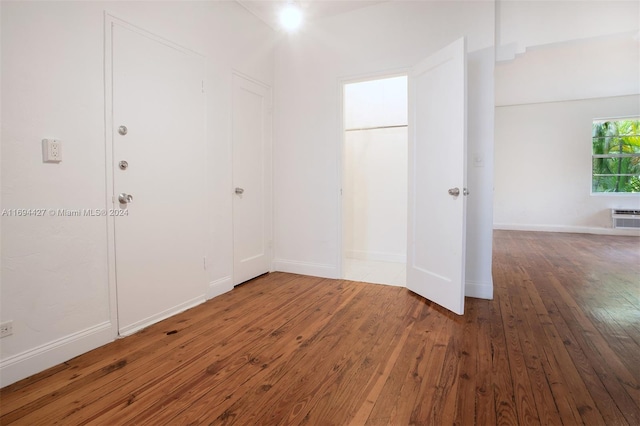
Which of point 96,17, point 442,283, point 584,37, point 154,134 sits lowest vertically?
point 442,283

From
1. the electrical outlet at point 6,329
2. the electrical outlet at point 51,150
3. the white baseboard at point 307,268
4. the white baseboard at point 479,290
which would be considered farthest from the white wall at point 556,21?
the electrical outlet at point 6,329

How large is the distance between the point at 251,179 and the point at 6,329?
230 cm

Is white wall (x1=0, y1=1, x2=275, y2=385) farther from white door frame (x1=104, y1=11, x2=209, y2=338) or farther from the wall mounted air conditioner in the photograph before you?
the wall mounted air conditioner

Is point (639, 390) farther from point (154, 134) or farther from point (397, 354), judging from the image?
point (154, 134)

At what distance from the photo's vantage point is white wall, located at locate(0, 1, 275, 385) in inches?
65.1

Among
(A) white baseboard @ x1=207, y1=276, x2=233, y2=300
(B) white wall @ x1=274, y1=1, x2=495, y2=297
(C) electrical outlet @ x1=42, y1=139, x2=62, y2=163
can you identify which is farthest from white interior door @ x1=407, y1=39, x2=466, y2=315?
(C) electrical outlet @ x1=42, y1=139, x2=62, y2=163

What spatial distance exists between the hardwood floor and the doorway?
154cm

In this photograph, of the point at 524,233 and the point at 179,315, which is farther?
the point at 524,233

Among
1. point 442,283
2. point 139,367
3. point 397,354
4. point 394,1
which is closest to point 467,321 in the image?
point 442,283

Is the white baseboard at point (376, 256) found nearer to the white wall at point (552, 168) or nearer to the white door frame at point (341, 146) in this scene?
the white door frame at point (341, 146)

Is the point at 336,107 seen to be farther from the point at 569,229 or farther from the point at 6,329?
the point at 569,229

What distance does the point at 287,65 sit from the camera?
12.5 ft

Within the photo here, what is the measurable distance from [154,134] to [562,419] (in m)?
2.95

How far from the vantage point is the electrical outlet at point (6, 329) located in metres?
1.62
